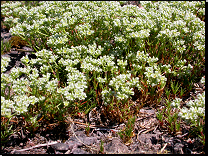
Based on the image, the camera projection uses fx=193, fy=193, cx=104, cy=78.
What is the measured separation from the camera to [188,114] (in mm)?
3213

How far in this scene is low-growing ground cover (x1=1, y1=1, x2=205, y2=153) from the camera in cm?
355

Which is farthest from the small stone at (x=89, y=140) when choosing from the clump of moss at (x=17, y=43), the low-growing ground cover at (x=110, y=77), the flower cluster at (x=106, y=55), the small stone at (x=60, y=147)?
the clump of moss at (x=17, y=43)

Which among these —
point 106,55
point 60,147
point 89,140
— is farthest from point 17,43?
point 89,140

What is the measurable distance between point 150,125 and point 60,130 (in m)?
1.85

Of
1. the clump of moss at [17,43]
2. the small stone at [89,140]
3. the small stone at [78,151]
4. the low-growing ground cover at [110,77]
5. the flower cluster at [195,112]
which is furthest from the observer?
the clump of moss at [17,43]

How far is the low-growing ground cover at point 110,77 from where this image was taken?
11.6ft

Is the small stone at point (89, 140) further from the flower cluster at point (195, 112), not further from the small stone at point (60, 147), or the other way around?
the flower cluster at point (195, 112)

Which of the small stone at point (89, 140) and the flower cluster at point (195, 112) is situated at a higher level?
the flower cluster at point (195, 112)

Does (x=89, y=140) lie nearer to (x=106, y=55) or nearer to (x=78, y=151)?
(x=78, y=151)

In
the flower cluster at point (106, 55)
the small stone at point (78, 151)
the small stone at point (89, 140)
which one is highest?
the flower cluster at point (106, 55)

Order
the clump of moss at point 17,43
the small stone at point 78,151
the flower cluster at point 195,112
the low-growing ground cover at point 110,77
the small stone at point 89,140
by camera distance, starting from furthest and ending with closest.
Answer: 1. the clump of moss at point 17,43
2. the small stone at point 89,140
3. the low-growing ground cover at point 110,77
4. the small stone at point 78,151
5. the flower cluster at point 195,112

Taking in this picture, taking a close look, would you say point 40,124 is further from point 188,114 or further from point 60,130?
point 188,114

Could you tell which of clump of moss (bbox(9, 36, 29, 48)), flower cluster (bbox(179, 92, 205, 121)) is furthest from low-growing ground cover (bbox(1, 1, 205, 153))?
clump of moss (bbox(9, 36, 29, 48))

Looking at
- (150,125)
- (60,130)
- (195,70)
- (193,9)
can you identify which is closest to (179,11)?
(193,9)
